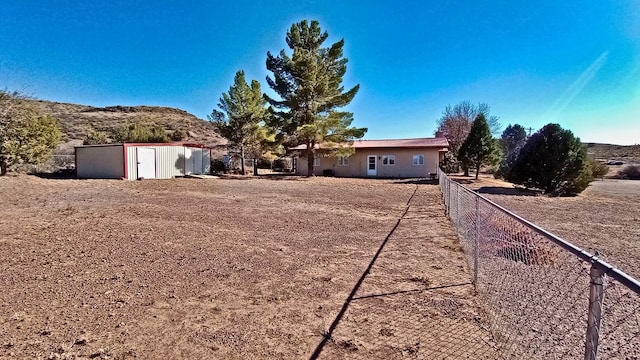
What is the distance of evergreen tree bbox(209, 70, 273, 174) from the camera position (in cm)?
2734

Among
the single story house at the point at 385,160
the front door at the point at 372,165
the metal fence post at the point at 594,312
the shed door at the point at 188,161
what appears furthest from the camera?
the front door at the point at 372,165

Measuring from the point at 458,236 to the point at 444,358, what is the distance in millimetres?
4652

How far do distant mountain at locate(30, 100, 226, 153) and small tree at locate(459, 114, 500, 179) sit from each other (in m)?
29.0

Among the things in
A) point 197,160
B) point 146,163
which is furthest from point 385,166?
point 146,163

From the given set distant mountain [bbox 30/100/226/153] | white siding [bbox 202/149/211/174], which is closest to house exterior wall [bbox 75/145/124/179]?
white siding [bbox 202/149/211/174]

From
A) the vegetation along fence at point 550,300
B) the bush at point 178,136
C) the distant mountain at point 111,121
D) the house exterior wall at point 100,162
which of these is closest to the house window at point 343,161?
the house exterior wall at point 100,162

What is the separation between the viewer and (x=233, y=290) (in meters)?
4.29

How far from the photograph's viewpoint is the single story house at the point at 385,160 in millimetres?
26875

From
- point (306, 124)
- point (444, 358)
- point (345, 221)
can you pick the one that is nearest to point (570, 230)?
point (345, 221)

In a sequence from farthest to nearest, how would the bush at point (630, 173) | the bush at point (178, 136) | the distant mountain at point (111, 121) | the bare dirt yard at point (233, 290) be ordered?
1. the distant mountain at point (111, 121)
2. the bush at point (178, 136)
3. the bush at point (630, 173)
4. the bare dirt yard at point (233, 290)

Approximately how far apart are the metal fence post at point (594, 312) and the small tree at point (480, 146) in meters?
23.9

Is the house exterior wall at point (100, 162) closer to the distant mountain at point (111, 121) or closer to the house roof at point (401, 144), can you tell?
the distant mountain at point (111, 121)

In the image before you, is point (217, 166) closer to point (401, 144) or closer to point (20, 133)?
point (20, 133)

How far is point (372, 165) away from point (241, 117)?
11191 millimetres
